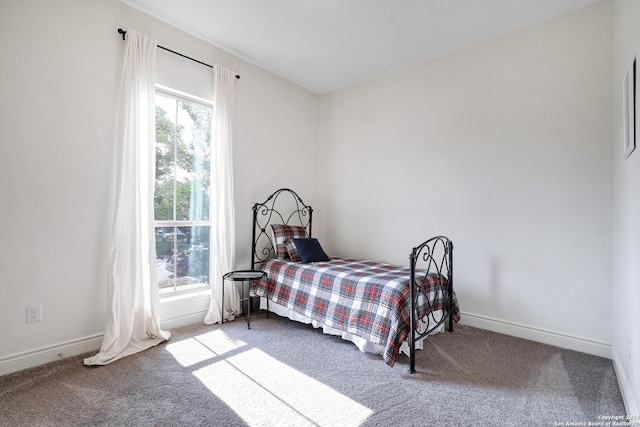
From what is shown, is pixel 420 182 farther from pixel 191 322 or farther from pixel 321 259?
pixel 191 322

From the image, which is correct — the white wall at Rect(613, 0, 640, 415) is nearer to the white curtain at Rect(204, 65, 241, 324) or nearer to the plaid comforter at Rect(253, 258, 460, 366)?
the plaid comforter at Rect(253, 258, 460, 366)

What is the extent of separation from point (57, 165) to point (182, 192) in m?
0.99

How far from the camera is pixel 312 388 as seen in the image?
6.49ft

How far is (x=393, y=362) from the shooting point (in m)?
2.17

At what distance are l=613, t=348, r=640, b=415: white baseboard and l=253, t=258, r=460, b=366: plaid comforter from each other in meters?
1.07

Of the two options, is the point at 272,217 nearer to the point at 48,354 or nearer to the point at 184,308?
the point at 184,308

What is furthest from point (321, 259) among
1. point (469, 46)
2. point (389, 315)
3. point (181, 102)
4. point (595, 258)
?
point (469, 46)

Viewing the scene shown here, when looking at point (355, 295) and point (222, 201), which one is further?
point (222, 201)

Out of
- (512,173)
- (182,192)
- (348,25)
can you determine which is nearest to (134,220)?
(182,192)

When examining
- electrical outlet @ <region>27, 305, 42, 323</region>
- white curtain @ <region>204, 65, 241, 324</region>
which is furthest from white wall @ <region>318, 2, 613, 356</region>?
electrical outlet @ <region>27, 305, 42, 323</region>

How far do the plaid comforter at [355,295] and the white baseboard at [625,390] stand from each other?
107 centimetres

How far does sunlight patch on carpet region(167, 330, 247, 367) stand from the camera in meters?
2.36

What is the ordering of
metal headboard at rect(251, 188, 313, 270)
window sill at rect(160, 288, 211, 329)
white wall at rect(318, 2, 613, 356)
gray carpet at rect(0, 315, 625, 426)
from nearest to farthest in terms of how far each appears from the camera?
gray carpet at rect(0, 315, 625, 426) < white wall at rect(318, 2, 613, 356) < window sill at rect(160, 288, 211, 329) < metal headboard at rect(251, 188, 313, 270)

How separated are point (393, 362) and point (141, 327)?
2.02 m
